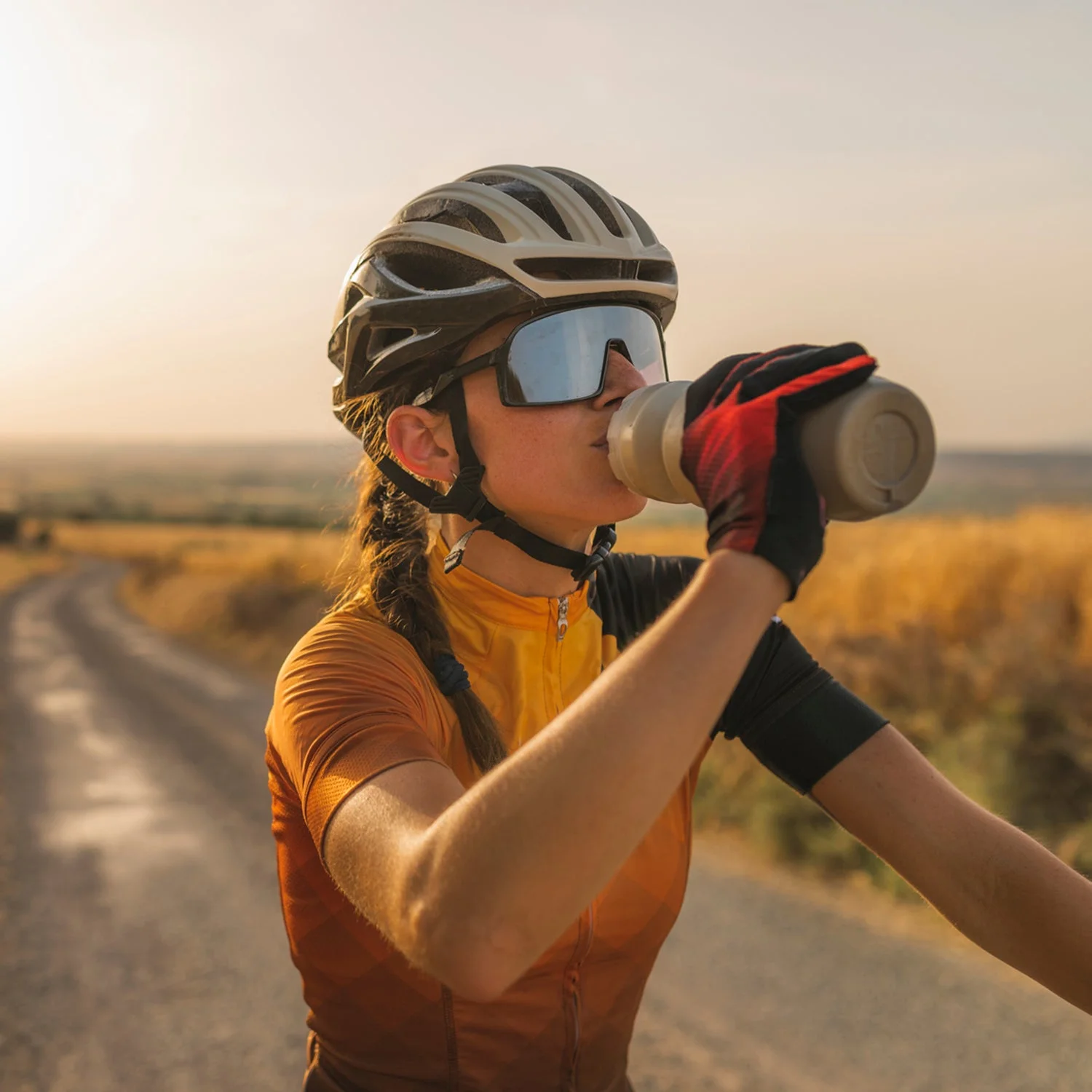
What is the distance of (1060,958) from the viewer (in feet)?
6.30

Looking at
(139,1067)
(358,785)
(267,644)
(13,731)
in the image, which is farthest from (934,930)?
(267,644)

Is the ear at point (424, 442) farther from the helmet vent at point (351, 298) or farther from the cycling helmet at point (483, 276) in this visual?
the helmet vent at point (351, 298)

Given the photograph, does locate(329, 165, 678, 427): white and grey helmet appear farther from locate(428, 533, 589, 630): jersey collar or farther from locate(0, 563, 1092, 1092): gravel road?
locate(0, 563, 1092, 1092): gravel road

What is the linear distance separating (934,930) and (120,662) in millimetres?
14345

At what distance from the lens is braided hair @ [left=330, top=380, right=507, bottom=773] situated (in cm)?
207

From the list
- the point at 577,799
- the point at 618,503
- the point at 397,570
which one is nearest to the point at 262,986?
the point at 397,570

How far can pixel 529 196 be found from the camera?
2.34 m

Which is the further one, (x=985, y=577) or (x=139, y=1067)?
(x=985, y=577)

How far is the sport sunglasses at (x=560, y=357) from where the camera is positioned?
7.00 ft

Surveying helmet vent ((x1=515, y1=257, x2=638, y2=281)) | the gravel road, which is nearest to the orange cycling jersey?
helmet vent ((x1=515, y1=257, x2=638, y2=281))

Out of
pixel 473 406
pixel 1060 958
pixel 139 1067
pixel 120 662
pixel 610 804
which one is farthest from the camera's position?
pixel 120 662

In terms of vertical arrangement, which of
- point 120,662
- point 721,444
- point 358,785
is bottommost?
point 120,662

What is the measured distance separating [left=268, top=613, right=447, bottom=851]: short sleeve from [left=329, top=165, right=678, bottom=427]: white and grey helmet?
0.64 meters

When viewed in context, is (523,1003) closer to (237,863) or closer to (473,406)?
(473,406)
